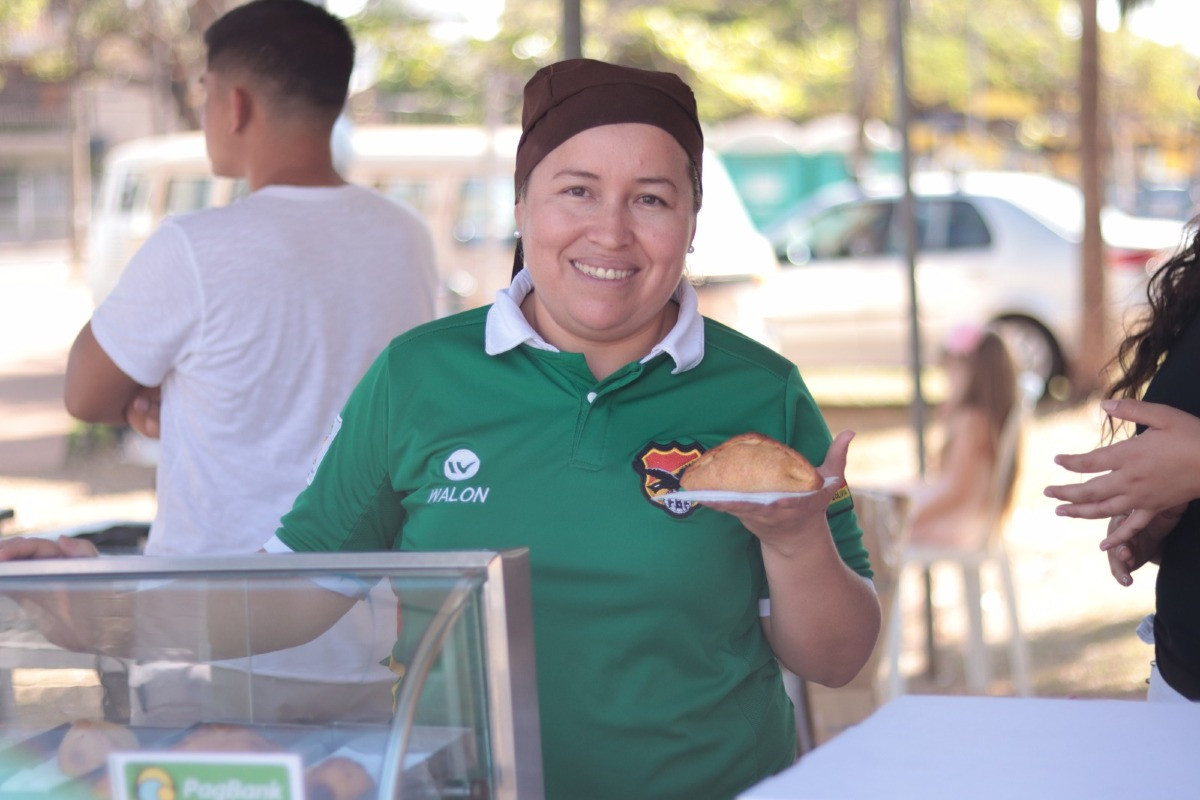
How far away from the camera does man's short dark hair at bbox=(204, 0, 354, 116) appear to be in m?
2.46

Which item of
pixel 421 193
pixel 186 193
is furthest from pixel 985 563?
pixel 186 193

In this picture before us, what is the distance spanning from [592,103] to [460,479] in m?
0.46

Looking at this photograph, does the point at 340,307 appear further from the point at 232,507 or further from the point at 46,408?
the point at 46,408

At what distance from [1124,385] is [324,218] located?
1362mm

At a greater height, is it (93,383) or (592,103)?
(592,103)

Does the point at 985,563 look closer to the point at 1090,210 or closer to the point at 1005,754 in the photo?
the point at 1005,754

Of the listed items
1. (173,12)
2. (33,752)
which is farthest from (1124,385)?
(173,12)

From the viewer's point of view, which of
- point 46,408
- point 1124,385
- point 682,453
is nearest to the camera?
point 682,453

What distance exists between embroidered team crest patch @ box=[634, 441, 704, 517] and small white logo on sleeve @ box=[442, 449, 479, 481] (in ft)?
0.62

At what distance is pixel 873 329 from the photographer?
38.8 ft

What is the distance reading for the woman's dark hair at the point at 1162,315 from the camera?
6.40ft

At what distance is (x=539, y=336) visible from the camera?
68.9 inches

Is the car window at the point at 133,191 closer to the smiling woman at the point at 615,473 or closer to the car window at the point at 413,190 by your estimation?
the car window at the point at 413,190

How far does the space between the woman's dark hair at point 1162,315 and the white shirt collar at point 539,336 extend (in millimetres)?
687
